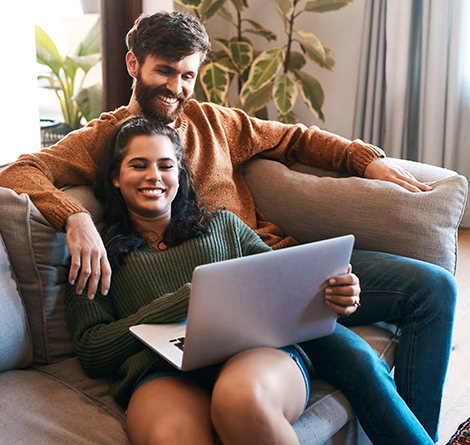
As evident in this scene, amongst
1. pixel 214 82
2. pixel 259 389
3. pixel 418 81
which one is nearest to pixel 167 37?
pixel 259 389

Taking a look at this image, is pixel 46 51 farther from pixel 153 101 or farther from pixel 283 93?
pixel 153 101

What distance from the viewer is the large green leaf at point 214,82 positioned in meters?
3.02

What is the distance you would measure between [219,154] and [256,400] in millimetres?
947

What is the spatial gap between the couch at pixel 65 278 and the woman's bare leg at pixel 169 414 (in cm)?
8

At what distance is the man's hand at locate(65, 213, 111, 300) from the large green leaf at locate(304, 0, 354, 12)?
2.28 metres

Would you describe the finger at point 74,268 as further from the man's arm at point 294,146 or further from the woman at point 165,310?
the man's arm at point 294,146

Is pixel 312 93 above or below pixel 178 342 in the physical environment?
above

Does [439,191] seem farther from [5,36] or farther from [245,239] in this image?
[5,36]

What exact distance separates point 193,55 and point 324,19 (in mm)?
2109

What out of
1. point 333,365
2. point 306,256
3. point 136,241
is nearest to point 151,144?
point 136,241

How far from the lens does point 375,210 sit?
151 cm

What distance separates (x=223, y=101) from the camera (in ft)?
9.89

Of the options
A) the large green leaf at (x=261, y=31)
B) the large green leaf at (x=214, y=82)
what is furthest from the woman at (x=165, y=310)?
the large green leaf at (x=261, y=31)

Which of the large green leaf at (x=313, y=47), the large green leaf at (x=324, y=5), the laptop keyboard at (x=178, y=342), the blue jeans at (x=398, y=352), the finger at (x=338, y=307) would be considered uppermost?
the large green leaf at (x=324, y=5)
